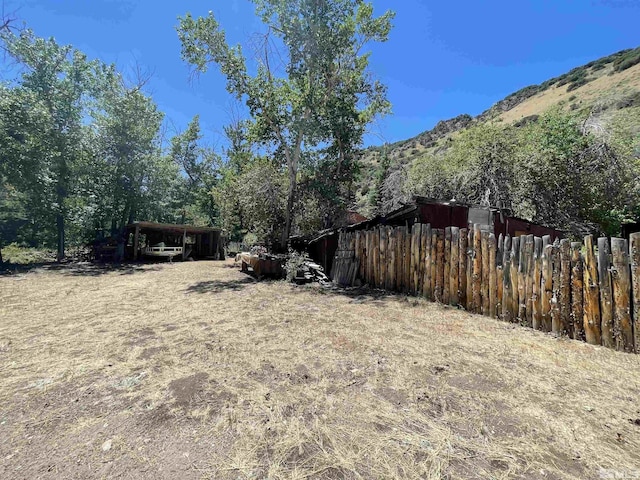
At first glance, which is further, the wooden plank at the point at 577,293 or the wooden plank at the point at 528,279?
the wooden plank at the point at 528,279

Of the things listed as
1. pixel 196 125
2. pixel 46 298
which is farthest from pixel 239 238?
pixel 46 298

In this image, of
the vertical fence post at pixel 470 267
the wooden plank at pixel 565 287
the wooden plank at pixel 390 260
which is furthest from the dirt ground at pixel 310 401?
the wooden plank at pixel 390 260

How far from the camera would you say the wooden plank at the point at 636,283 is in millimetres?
3682

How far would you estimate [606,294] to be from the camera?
3.88 meters

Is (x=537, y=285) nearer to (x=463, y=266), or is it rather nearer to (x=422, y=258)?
(x=463, y=266)

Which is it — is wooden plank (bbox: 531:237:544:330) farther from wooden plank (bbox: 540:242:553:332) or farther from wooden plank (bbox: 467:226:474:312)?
wooden plank (bbox: 467:226:474:312)

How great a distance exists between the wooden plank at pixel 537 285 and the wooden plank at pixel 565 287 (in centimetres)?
Result: 30

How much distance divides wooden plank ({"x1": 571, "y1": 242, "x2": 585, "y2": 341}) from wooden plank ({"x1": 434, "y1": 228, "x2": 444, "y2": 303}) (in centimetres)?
239

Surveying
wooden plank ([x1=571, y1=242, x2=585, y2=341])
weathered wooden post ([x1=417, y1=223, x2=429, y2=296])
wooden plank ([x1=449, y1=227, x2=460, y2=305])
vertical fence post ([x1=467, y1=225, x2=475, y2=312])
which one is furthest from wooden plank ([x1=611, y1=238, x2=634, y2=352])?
weathered wooden post ([x1=417, y1=223, x2=429, y2=296])

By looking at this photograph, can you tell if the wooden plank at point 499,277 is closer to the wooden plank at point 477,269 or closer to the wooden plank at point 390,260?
the wooden plank at point 477,269

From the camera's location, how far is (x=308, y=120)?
36.8 ft

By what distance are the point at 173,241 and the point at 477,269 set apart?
71.4ft

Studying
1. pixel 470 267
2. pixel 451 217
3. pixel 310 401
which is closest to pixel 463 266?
pixel 470 267

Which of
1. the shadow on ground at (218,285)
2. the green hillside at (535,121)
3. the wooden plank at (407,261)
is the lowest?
the shadow on ground at (218,285)
